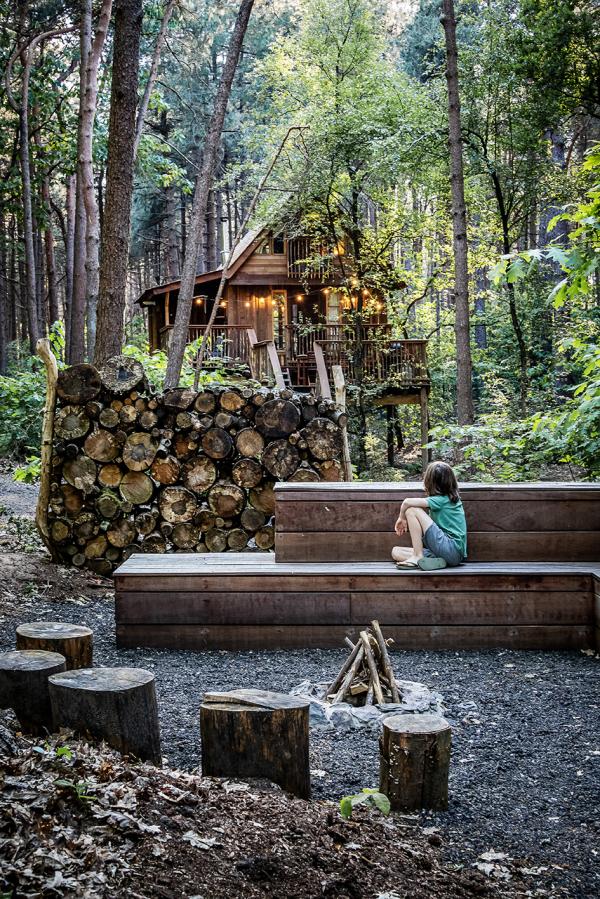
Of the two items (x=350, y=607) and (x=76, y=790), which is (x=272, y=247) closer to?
(x=350, y=607)

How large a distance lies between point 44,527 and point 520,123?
14824 mm

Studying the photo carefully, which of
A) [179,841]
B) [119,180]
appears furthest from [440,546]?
[119,180]

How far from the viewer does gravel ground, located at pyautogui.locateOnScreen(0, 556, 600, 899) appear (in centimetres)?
318

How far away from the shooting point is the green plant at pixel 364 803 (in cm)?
295

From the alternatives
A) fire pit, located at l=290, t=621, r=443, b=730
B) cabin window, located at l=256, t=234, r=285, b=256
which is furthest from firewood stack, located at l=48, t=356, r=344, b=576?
cabin window, located at l=256, t=234, r=285, b=256

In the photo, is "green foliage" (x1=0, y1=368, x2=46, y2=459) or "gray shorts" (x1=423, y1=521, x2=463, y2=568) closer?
"gray shorts" (x1=423, y1=521, x2=463, y2=568)

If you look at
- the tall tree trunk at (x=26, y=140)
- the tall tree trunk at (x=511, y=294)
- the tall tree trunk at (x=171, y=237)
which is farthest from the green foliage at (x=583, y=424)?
the tall tree trunk at (x=171, y=237)

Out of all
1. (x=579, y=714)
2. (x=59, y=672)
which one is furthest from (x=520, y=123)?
(x=59, y=672)

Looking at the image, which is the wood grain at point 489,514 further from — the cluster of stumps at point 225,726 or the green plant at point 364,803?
the green plant at point 364,803

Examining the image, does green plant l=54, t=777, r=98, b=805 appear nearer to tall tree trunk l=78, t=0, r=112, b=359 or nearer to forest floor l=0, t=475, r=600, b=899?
forest floor l=0, t=475, r=600, b=899

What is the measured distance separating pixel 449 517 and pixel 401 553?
0.45 m

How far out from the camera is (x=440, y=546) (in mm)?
5953

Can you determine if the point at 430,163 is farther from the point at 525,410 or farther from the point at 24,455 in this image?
the point at 24,455

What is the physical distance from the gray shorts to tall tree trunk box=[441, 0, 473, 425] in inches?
366
